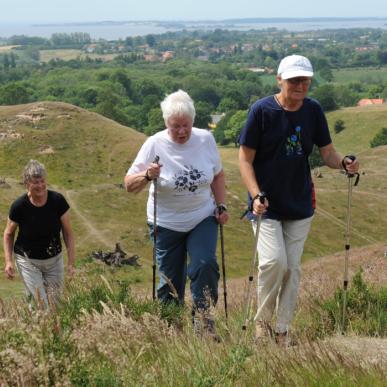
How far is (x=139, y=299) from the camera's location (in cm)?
588

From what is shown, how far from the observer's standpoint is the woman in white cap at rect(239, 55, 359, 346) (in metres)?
5.73

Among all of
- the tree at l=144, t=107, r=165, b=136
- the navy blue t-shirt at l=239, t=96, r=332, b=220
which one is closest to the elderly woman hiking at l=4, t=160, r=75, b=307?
the navy blue t-shirt at l=239, t=96, r=332, b=220

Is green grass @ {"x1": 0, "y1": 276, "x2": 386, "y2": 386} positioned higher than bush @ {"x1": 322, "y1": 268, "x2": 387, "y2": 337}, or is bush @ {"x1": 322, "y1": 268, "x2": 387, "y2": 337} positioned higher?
green grass @ {"x1": 0, "y1": 276, "x2": 386, "y2": 386}

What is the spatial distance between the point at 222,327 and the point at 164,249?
6.92 ft

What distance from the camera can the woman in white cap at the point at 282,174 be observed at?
5.73 meters

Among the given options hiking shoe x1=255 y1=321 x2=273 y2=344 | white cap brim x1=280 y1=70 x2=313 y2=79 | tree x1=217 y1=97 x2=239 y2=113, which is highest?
white cap brim x1=280 y1=70 x2=313 y2=79

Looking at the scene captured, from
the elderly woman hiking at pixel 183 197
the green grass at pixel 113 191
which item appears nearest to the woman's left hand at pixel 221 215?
the elderly woman hiking at pixel 183 197

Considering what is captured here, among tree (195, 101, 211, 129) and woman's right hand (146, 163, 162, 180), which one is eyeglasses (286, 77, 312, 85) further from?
tree (195, 101, 211, 129)

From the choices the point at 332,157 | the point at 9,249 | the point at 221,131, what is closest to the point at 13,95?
the point at 221,131

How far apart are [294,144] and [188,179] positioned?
1093 millimetres

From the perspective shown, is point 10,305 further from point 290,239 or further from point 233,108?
point 233,108

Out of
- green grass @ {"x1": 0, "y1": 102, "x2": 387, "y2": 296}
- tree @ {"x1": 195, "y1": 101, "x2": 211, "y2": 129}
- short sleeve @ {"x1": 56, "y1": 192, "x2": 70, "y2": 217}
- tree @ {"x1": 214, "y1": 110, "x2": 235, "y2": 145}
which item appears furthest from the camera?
tree @ {"x1": 195, "y1": 101, "x2": 211, "y2": 129}

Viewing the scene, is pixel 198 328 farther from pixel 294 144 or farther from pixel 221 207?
pixel 221 207

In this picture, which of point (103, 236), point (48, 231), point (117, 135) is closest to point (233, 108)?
point (117, 135)
